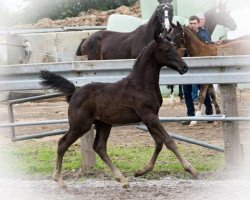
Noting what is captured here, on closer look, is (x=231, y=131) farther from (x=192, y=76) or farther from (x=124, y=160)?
(x=124, y=160)

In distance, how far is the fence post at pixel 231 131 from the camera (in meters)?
9.24

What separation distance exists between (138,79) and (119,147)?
332cm

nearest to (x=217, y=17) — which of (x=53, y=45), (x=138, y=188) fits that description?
(x=53, y=45)

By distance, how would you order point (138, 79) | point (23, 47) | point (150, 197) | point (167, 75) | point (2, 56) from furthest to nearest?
point (2, 56) → point (23, 47) → point (167, 75) → point (138, 79) → point (150, 197)

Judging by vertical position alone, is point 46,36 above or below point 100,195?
below

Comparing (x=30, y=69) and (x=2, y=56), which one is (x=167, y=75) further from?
(x=2, y=56)

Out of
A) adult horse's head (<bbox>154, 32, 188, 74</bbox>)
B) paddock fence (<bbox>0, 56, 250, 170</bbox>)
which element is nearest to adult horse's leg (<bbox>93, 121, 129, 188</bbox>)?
paddock fence (<bbox>0, 56, 250, 170</bbox>)

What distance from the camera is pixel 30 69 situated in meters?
9.46

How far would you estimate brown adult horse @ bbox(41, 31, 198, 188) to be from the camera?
819 cm

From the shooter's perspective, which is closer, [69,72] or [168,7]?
[69,72]

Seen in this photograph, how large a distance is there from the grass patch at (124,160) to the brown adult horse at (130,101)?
0.94 m

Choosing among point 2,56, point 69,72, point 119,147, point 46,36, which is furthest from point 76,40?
point 69,72

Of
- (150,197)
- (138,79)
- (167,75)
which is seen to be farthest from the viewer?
(167,75)

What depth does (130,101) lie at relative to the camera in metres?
8.31
